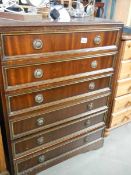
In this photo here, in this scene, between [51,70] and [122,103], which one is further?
[122,103]

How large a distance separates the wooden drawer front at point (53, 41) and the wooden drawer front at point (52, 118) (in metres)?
0.43

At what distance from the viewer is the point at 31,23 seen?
3.16 ft

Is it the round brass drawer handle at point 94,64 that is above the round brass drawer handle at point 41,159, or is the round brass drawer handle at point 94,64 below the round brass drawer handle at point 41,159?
above

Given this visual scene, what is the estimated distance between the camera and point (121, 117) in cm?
190

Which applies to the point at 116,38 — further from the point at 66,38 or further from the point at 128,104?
the point at 128,104

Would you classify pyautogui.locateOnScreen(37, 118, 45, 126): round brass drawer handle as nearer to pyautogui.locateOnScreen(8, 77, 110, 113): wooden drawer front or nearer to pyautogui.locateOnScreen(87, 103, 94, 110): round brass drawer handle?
pyautogui.locateOnScreen(8, 77, 110, 113): wooden drawer front

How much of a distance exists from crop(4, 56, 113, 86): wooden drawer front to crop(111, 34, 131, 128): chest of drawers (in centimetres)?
22

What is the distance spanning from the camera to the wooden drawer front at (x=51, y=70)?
3.40 ft

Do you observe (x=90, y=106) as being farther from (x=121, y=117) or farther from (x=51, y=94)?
(x=121, y=117)

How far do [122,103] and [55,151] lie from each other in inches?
30.9

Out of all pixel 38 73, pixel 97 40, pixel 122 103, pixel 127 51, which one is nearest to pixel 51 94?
pixel 38 73

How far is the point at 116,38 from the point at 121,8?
3.15ft

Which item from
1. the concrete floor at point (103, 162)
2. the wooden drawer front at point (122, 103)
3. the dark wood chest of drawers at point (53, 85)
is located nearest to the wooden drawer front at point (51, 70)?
the dark wood chest of drawers at point (53, 85)

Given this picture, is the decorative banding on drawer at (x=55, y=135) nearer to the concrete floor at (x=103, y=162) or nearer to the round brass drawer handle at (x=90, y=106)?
the round brass drawer handle at (x=90, y=106)
